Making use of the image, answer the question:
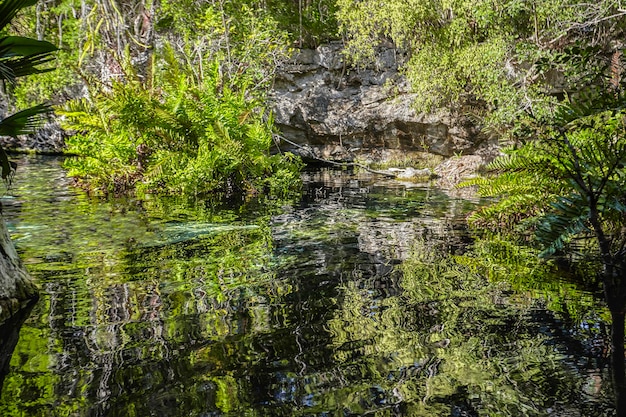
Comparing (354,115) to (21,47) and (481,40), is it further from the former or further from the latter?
(21,47)

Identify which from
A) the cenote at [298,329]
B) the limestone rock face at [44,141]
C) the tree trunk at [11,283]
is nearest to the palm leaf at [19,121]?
the tree trunk at [11,283]

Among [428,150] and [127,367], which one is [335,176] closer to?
[428,150]

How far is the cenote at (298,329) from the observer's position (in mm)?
2045

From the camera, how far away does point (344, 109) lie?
700 inches

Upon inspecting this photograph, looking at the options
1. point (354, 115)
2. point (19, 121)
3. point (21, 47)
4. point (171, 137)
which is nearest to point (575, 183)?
point (19, 121)

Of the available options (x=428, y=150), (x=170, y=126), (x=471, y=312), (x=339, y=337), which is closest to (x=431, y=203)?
(x=170, y=126)

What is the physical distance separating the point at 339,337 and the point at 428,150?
48.4 ft

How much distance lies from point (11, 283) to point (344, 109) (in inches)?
602

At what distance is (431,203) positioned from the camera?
8.45m

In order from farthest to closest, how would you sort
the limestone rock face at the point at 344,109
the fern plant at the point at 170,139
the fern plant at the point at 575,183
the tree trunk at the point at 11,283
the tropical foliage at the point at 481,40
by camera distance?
the limestone rock face at the point at 344,109 < the tropical foliage at the point at 481,40 < the fern plant at the point at 170,139 < the tree trunk at the point at 11,283 < the fern plant at the point at 575,183

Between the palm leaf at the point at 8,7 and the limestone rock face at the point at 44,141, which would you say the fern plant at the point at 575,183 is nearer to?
the palm leaf at the point at 8,7

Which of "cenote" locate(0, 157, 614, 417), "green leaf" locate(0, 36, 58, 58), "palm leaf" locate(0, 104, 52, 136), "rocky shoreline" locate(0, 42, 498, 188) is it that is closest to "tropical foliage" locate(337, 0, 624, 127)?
"rocky shoreline" locate(0, 42, 498, 188)

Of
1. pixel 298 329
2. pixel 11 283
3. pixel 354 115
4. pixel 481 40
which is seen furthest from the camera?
pixel 354 115

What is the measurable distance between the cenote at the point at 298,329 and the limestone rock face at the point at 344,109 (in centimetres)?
1147
